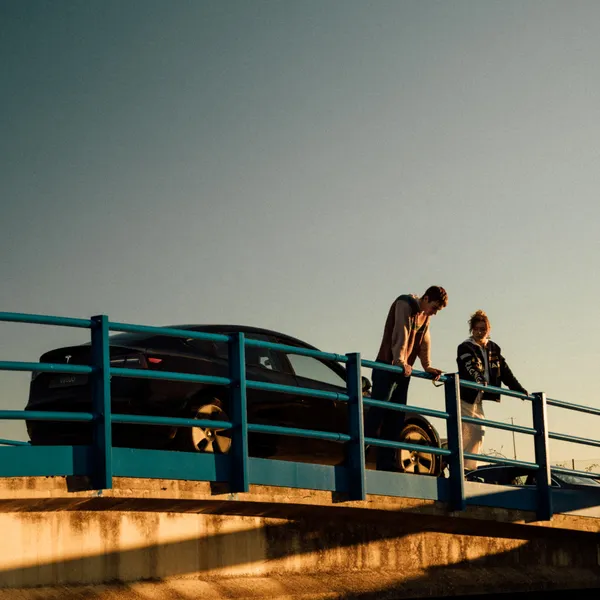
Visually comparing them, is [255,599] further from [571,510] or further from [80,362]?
[571,510]

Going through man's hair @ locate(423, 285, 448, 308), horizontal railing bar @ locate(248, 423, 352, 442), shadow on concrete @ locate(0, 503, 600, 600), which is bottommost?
shadow on concrete @ locate(0, 503, 600, 600)

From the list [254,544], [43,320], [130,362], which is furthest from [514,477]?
[43,320]

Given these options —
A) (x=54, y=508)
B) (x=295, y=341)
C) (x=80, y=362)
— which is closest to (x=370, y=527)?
(x=295, y=341)

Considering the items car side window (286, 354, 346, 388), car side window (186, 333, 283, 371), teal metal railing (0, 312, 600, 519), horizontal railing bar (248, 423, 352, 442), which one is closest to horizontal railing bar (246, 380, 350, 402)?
teal metal railing (0, 312, 600, 519)

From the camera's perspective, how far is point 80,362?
1041 centimetres

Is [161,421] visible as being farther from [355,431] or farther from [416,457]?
[416,457]

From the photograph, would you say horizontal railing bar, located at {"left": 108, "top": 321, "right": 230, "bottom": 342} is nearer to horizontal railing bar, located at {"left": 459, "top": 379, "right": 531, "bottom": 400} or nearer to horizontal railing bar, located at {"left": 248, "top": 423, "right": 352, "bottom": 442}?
horizontal railing bar, located at {"left": 248, "top": 423, "right": 352, "bottom": 442}

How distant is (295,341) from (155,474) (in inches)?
140

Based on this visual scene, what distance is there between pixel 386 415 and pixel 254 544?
7.75 ft

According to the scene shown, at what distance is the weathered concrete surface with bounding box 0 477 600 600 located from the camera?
7.71 m

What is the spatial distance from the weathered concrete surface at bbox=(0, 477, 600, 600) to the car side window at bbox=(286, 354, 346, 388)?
1.61 m

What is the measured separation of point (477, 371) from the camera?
1222 centimetres

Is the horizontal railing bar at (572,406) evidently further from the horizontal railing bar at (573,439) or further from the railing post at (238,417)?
the railing post at (238,417)

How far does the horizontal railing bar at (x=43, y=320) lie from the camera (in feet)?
24.5
